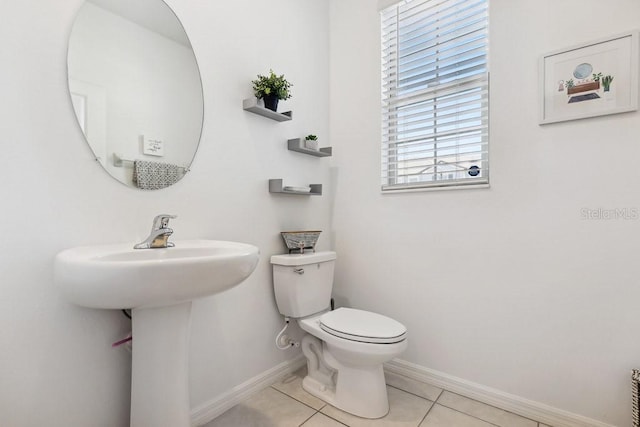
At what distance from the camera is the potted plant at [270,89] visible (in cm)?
165

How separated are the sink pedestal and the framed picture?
1799 millimetres

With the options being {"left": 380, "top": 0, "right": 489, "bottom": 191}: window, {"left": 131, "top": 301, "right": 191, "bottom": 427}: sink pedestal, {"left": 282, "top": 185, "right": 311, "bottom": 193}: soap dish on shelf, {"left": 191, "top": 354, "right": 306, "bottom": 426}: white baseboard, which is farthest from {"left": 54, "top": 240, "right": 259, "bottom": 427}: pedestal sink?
{"left": 380, "top": 0, "right": 489, "bottom": 191}: window

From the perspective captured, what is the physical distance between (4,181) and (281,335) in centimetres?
140

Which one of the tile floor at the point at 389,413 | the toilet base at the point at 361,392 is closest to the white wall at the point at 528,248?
the tile floor at the point at 389,413

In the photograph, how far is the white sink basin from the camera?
83 centimetres

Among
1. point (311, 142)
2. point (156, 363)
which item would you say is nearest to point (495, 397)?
point (156, 363)

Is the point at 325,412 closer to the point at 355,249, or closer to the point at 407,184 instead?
the point at 355,249

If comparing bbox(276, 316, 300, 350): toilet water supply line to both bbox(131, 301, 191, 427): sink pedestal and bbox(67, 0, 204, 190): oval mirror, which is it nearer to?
bbox(131, 301, 191, 427): sink pedestal

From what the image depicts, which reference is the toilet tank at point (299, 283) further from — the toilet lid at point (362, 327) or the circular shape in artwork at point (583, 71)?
Result: the circular shape in artwork at point (583, 71)

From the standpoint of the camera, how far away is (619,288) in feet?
4.32

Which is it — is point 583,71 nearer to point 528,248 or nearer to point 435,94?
point 435,94

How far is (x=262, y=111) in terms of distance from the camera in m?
1.66

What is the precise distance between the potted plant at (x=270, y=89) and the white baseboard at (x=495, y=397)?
169cm

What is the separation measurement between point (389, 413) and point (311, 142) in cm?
152
